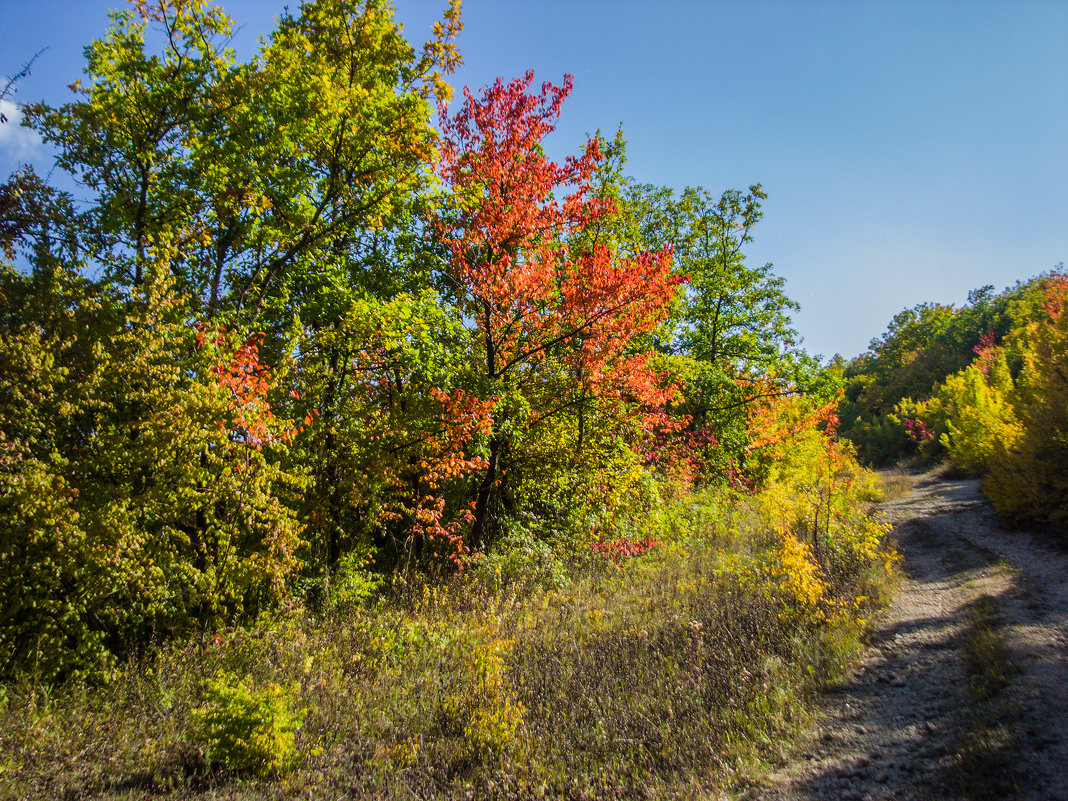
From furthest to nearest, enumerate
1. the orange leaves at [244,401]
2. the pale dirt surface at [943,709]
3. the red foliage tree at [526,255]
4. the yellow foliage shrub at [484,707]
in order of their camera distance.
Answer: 1. the red foliage tree at [526,255]
2. the orange leaves at [244,401]
3. the yellow foliage shrub at [484,707]
4. the pale dirt surface at [943,709]

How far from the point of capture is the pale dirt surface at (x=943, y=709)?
356cm

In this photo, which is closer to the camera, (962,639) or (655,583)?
(962,639)

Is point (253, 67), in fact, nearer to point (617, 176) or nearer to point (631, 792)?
point (617, 176)

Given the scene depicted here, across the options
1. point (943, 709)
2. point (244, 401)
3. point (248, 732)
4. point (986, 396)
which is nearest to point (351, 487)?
point (244, 401)

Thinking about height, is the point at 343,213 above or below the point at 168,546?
above

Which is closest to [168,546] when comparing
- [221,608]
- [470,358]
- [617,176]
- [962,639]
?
[221,608]

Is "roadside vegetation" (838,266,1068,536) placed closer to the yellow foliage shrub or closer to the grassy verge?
the grassy verge

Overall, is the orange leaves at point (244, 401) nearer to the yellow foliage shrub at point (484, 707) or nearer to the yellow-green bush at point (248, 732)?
the yellow-green bush at point (248, 732)

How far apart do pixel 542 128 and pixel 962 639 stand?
10.0 m

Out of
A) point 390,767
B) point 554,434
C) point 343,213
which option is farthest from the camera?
point 554,434

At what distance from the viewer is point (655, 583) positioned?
838cm

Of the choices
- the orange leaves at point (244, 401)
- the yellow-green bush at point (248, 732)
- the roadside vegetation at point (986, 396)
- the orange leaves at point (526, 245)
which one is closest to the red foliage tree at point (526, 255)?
the orange leaves at point (526, 245)

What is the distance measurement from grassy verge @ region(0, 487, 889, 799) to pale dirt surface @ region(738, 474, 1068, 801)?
337 millimetres

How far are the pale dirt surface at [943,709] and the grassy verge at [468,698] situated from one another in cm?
34
